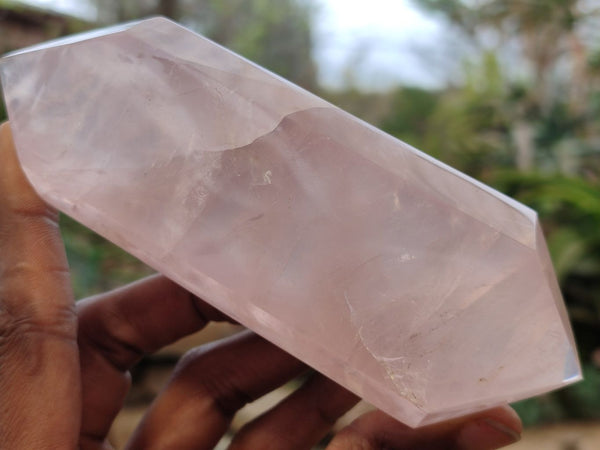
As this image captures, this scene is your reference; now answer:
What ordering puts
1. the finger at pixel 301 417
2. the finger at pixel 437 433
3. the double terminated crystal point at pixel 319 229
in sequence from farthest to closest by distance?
the finger at pixel 301 417, the finger at pixel 437 433, the double terminated crystal point at pixel 319 229

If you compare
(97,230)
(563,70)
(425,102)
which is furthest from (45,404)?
(563,70)

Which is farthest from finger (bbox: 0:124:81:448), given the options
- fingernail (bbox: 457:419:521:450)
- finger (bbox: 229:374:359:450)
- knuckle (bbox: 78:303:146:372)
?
fingernail (bbox: 457:419:521:450)

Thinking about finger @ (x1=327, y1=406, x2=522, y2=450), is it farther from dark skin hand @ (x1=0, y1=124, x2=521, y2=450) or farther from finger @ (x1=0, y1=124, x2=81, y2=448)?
finger @ (x1=0, y1=124, x2=81, y2=448)

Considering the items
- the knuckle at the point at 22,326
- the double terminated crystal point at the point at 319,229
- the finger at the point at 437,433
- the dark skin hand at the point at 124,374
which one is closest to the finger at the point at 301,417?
the dark skin hand at the point at 124,374

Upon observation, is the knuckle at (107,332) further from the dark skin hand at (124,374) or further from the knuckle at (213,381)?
the knuckle at (213,381)

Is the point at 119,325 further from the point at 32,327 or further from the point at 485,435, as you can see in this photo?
the point at 485,435

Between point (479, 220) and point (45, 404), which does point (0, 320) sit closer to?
point (45, 404)

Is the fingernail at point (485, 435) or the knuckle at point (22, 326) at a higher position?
the knuckle at point (22, 326)
